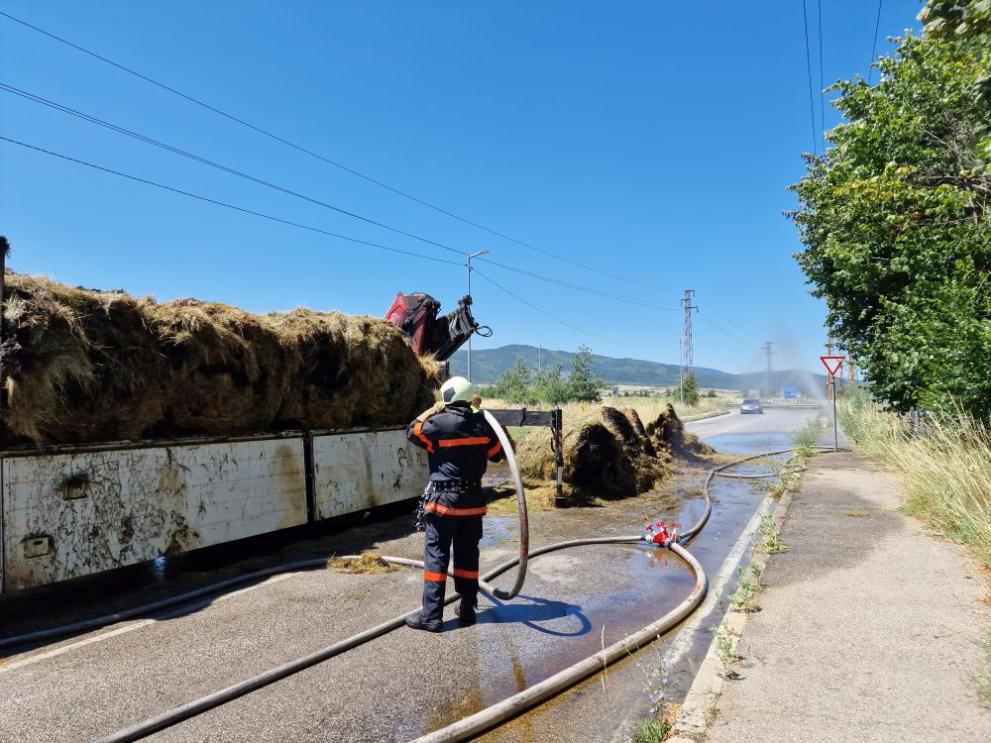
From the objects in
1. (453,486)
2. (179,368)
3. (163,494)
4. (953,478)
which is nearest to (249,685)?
(453,486)

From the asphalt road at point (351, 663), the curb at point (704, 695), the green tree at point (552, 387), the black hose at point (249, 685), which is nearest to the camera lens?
the curb at point (704, 695)

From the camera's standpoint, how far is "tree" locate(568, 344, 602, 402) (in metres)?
44.3

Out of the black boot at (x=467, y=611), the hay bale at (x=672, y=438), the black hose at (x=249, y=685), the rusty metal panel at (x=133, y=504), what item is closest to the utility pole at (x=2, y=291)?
the rusty metal panel at (x=133, y=504)

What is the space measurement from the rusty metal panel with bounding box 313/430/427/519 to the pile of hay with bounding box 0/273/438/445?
29 centimetres

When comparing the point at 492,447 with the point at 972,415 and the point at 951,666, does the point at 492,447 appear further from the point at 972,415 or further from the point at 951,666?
the point at 972,415

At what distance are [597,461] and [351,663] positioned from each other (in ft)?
25.0

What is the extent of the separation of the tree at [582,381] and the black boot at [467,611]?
39198mm

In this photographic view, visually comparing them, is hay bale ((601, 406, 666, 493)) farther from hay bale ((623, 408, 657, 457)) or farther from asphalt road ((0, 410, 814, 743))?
Result: asphalt road ((0, 410, 814, 743))

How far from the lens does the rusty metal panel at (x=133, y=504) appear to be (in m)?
4.77

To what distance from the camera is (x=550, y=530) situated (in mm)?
8477

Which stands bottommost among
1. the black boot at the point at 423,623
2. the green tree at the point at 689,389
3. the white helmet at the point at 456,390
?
the black boot at the point at 423,623

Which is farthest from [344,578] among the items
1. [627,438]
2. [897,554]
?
[627,438]

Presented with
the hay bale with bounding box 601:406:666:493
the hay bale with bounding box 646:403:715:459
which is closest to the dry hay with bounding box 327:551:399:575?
the hay bale with bounding box 601:406:666:493

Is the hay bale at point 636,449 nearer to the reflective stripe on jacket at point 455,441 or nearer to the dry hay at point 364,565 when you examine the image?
the dry hay at point 364,565
